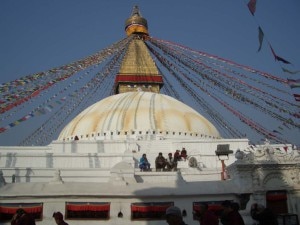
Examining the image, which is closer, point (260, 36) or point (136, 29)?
point (260, 36)

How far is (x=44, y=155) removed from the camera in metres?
13.2

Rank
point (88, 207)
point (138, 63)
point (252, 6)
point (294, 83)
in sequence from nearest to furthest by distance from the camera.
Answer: point (252, 6) < point (294, 83) < point (88, 207) < point (138, 63)

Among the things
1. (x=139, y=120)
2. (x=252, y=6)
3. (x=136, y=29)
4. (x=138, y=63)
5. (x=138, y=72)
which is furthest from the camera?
(x=136, y=29)

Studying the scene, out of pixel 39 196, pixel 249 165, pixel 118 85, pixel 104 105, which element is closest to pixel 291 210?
pixel 249 165

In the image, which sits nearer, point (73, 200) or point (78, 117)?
point (73, 200)

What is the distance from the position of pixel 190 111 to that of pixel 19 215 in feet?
50.5

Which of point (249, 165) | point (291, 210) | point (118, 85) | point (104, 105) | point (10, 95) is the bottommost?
point (291, 210)

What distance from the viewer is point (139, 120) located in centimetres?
1756

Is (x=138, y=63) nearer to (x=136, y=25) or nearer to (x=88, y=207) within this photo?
(x=136, y=25)

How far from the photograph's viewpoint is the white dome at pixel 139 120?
17308 millimetres

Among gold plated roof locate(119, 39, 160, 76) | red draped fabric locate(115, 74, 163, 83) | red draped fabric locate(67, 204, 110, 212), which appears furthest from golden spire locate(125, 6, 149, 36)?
red draped fabric locate(67, 204, 110, 212)

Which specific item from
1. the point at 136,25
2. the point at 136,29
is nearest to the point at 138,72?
the point at 136,29

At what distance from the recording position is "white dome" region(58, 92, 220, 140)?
1731 centimetres

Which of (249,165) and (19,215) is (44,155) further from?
(19,215)
